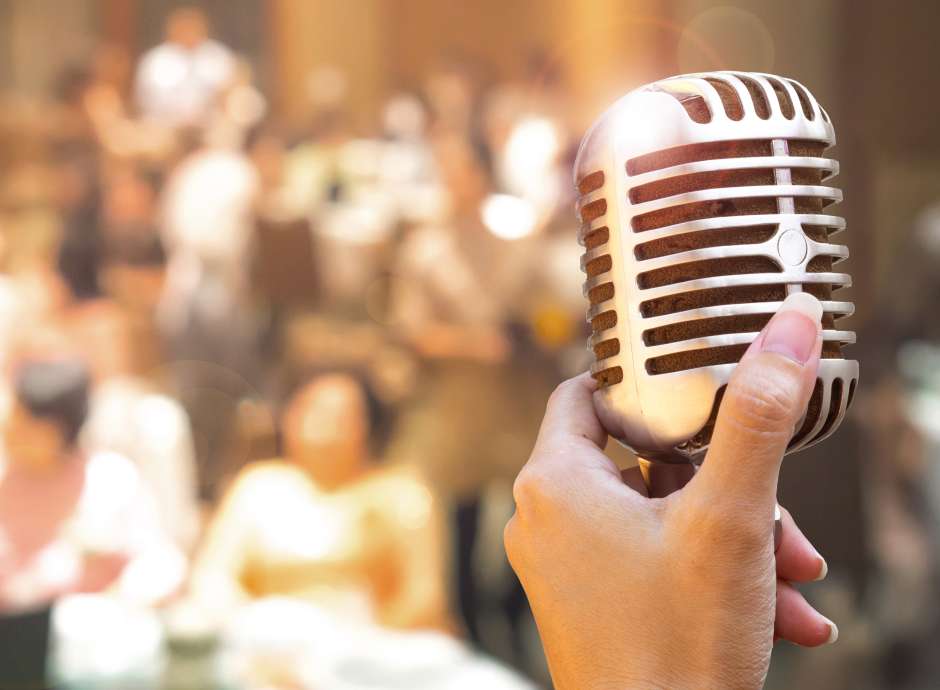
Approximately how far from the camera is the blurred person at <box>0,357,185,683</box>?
358 centimetres

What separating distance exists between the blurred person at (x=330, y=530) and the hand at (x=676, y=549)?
116 inches

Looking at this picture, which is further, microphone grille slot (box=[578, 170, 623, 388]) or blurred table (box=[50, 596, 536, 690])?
blurred table (box=[50, 596, 536, 690])

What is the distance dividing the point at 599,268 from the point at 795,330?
0.44 feet

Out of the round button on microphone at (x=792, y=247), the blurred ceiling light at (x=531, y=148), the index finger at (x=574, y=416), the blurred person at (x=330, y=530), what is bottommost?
the index finger at (x=574, y=416)

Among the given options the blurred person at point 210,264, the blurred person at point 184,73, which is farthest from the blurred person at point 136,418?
the blurred person at point 184,73

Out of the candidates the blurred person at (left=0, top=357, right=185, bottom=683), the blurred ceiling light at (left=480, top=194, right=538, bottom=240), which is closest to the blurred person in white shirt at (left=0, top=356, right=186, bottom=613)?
the blurred person at (left=0, top=357, right=185, bottom=683)

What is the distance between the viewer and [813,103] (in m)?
0.67

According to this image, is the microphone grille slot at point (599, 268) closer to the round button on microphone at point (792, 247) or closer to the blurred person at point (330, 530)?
the round button on microphone at point (792, 247)

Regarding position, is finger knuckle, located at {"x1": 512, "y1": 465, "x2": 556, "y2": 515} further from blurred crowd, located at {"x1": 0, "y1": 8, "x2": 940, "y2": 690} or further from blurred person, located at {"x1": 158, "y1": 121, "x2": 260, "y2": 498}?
blurred person, located at {"x1": 158, "y1": 121, "x2": 260, "y2": 498}

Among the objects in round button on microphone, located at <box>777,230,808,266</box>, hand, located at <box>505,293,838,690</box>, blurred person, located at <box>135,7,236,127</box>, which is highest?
blurred person, located at <box>135,7,236,127</box>

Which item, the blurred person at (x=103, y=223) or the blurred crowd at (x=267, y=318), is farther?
the blurred person at (x=103, y=223)

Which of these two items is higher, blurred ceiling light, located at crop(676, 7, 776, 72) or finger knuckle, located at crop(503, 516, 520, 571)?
blurred ceiling light, located at crop(676, 7, 776, 72)

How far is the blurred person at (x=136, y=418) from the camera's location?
3830 mm

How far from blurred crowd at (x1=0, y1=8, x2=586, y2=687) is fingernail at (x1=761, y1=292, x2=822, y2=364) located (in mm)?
3101
